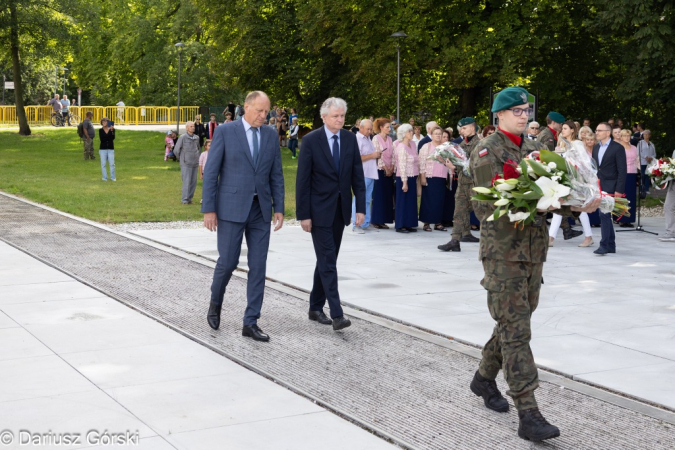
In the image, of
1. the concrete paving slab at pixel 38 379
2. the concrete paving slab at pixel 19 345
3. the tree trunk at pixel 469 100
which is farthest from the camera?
the tree trunk at pixel 469 100

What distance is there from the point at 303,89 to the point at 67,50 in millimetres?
12027

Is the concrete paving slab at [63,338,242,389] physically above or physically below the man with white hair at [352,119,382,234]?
→ below

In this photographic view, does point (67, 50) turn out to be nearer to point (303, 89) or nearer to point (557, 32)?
point (303, 89)

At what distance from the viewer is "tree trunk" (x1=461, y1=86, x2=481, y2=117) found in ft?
111

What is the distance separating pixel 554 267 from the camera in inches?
485

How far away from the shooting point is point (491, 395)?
6023mm

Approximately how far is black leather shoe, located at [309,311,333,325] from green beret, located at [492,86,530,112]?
3.45m

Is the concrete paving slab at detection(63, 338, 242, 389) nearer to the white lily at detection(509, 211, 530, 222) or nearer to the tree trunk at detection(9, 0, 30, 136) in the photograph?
the white lily at detection(509, 211, 530, 222)

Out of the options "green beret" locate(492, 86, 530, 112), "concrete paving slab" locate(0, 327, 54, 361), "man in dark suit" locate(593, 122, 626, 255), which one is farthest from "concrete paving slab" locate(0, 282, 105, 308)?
"man in dark suit" locate(593, 122, 626, 255)

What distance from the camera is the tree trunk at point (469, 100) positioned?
33978 millimetres

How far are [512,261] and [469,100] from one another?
29.1 m

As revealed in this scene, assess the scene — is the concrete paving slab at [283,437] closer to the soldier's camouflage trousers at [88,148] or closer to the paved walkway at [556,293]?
the paved walkway at [556,293]

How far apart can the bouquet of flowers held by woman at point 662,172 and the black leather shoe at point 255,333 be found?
967cm

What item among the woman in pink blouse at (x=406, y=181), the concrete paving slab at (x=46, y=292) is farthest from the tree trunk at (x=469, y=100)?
the concrete paving slab at (x=46, y=292)
